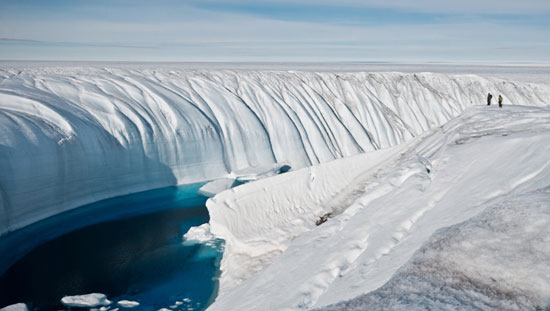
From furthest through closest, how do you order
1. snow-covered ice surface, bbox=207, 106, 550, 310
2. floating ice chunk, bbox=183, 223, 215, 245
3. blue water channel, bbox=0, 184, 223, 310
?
floating ice chunk, bbox=183, 223, 215, 245, blue water channel, bbox=0, 184, 223, 310, snow-covered ice surface, bbox=207, 106, 550, 310

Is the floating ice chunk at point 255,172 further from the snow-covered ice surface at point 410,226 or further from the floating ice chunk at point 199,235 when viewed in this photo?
the snow-covered ice surface at point 410,226

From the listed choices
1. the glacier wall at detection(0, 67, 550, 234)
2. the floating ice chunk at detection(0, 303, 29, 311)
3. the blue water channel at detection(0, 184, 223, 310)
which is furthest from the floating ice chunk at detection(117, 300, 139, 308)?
the glacier wall at detection(0, 67, 550, 234)

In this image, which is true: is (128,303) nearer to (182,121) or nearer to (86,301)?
(86,301)

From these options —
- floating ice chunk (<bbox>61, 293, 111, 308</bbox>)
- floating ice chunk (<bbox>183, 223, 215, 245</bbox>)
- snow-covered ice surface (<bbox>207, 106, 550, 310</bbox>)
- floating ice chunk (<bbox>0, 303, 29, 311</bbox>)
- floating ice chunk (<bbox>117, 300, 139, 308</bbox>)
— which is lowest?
floating ice chunk (<bbox>117, 300, 139, 308</bbox>)

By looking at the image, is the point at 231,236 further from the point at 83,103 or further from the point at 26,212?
the point at 83,103

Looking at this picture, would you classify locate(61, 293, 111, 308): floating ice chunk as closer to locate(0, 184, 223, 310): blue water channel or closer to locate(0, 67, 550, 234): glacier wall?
locate(0, 184, 223, 310): blue water channel

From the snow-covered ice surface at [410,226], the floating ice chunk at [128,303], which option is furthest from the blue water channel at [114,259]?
the snow-covered ice surface at [410,226]
